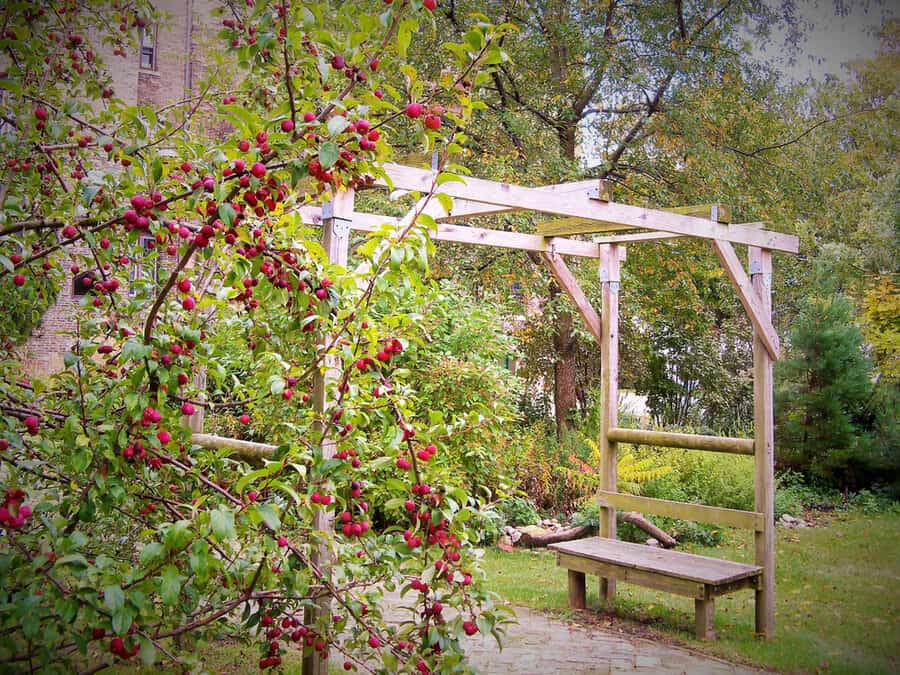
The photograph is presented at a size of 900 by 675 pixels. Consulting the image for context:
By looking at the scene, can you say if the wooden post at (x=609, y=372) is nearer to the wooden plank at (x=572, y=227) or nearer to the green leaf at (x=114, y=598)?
the wooden plank at (x=572, y=227)

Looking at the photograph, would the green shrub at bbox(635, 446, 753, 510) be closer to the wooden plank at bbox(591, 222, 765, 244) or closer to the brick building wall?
the wooden plank at bbox(591, 222, 765, 244)

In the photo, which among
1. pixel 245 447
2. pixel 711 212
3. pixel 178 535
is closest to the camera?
pixel 178 535

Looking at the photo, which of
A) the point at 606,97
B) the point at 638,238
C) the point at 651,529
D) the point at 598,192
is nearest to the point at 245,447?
the point at 598,192

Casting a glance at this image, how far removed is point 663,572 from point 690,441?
1028 millimetres

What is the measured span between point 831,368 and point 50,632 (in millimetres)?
10171

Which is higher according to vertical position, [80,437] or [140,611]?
[80,437]

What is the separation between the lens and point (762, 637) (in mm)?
5043

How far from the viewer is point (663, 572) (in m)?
4.92

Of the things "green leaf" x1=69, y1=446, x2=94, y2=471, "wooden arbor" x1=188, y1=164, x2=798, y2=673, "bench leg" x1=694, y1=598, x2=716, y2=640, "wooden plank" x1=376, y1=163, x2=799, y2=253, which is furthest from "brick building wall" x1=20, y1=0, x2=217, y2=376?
"green leaf" x1=69, y1=446, x2=94, y2=471

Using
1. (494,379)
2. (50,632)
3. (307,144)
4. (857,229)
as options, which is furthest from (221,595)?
(857,229)

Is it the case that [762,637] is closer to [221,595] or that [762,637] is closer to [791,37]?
[221,595]

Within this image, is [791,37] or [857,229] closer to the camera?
[791,37]

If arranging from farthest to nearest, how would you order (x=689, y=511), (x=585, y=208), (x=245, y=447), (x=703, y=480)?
(x=703, y=480) → (x=689, y=511) → (x=585, y=208) → (x=245, y=447)

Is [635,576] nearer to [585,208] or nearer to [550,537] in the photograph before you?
[585,208]
